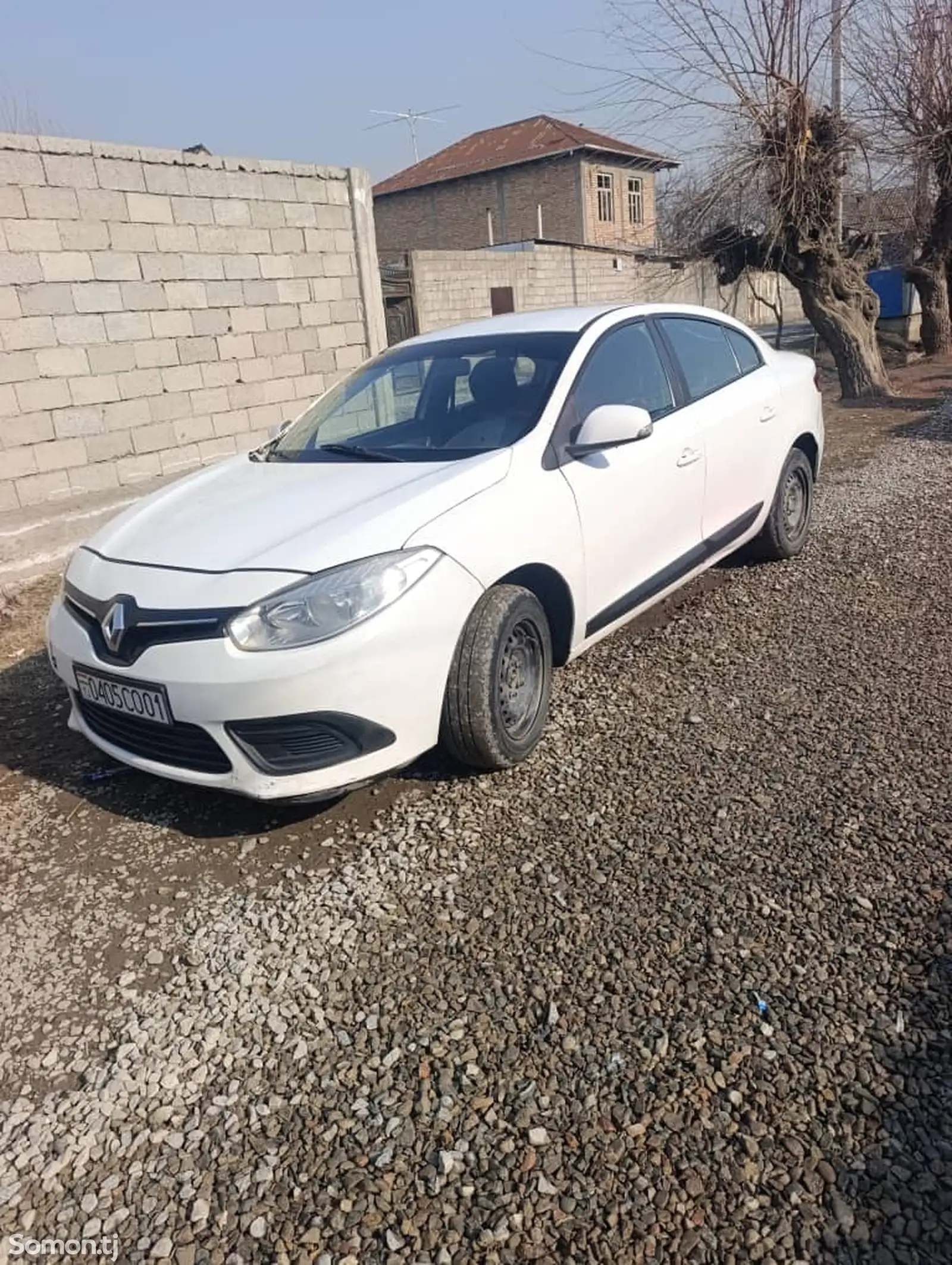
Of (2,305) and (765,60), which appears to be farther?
(765,60)

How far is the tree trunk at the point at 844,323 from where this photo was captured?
12484 mm

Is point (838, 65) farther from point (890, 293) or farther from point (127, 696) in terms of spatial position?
point (127, 696)

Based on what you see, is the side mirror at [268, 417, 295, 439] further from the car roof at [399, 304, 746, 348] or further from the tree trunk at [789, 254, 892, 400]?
the tree trunk at [789, 254, 892, 400]

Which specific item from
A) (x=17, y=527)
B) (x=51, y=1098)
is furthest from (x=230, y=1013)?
(x=17, y=527)

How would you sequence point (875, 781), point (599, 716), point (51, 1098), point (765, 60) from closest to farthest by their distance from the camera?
point (51, 1098), point (875, 781), point (599, 716), point (765, 60)

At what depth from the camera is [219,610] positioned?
2.87 m

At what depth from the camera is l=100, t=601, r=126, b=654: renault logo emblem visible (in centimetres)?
302

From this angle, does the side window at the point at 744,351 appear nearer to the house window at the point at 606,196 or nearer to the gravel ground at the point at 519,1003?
the gravel ground at the point at 519,1003

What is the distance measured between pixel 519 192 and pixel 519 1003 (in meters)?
41.6

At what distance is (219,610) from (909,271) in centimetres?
1725

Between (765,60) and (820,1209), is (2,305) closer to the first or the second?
(820,1209)

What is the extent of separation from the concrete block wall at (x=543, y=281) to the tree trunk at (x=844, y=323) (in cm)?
99

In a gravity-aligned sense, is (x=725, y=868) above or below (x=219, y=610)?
below

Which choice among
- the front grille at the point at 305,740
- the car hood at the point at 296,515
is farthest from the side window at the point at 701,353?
the front grille at the point at 305,740
